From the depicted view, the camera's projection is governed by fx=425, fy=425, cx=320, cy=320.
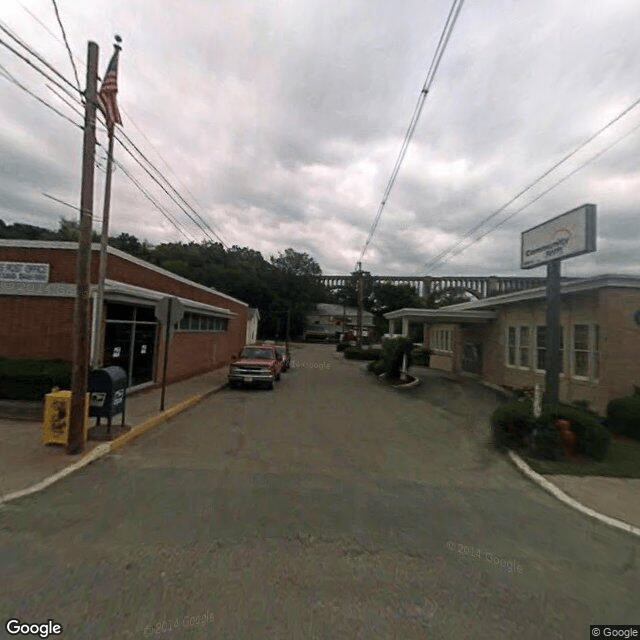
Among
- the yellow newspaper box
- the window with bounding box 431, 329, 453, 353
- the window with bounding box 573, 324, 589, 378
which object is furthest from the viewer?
the window with bounding box 431, 329, 453, 353

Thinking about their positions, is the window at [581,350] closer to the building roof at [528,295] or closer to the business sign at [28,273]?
the building roof at [528,295]

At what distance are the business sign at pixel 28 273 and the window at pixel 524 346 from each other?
16039mm

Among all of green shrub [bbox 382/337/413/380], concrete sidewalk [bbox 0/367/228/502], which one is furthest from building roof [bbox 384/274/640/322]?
concrete sidewalk [bbox 0/367/228/502]

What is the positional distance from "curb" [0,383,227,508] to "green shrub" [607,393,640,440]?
1053cm

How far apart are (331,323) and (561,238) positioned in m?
73.1

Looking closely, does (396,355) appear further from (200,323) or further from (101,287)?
(101,287)

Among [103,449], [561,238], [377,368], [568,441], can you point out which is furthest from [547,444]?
[377,368]

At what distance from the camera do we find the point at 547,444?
753 centimetres

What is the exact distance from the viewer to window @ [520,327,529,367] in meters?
16.3

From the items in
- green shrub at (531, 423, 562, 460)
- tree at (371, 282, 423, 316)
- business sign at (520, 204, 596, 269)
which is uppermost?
tree at (371, 282, 423, 316)

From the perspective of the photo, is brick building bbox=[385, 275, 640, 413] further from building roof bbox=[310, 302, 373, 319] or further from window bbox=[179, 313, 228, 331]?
building roof bbox=[310, 302, 373, 319]

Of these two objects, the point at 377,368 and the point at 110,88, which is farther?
the point at 377,368

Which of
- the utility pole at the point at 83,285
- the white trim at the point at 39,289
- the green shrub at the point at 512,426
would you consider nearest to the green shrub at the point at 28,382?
the white trim at the point at 39,289

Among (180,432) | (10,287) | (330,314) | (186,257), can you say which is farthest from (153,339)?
(330,314)
